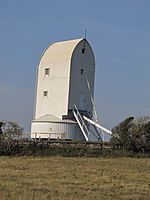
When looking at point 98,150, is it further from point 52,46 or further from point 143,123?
point 52,46

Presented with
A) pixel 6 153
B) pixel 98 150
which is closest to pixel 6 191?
pixel 6 153

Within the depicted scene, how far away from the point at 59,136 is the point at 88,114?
6072 millimetres

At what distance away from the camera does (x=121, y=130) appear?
2195 inches

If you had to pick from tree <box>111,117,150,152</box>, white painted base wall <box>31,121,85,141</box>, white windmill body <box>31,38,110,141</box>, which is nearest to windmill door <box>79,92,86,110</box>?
white windmill body <box>31,38,110,141</box>

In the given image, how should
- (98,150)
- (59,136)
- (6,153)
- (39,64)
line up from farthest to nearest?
1. (39,64)
2. (59,136)
3. (98,150)
4. (6,153)

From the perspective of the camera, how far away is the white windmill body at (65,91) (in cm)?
6812

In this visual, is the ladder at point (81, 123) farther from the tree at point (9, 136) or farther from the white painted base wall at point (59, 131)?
the tree at point (9, 136)

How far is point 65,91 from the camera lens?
6919 cm

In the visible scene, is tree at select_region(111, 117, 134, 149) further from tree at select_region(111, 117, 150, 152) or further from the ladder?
the ladder

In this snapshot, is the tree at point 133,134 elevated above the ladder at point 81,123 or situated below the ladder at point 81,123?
below

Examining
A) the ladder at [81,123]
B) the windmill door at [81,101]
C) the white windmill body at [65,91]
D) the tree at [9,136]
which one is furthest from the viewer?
the windmill door at [81,101]

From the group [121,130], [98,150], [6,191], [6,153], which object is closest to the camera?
[6,191]

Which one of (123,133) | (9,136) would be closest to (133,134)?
(123,133)

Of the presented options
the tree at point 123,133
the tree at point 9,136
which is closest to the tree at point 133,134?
the tree at point 123,133
